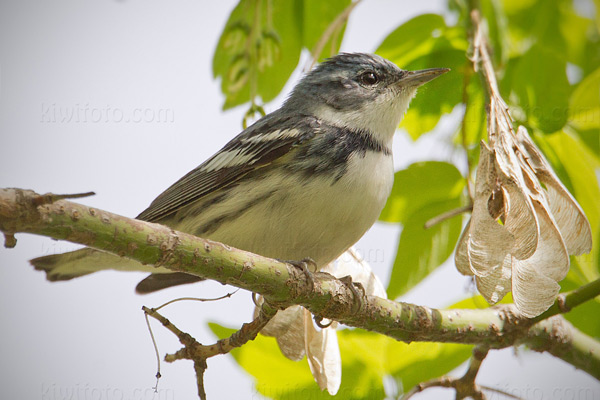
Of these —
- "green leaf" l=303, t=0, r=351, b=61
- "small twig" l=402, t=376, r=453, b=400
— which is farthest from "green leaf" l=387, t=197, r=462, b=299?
"green leaf" l=303, t=0, r=351, b=61

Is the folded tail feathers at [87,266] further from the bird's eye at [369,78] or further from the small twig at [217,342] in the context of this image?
the bird's eye at [369,78]

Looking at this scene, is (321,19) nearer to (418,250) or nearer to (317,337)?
(418,250)

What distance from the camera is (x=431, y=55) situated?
10.2 feet

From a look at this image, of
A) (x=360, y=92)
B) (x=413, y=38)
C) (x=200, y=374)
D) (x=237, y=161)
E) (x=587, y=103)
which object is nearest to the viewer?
(x=200, y=374)

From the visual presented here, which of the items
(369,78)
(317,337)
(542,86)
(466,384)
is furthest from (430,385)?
(369,78)

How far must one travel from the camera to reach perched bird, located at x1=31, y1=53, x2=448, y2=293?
2.77 meters

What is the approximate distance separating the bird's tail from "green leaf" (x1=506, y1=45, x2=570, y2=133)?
6.36 feet

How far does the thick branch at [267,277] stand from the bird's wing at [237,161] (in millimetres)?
901

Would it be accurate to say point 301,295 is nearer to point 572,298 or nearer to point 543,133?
point 572,298

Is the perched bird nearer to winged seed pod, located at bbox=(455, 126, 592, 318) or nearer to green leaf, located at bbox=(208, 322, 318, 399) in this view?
green leaf, located at bbox=(208, 322, 318, 399)

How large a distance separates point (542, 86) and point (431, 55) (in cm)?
62

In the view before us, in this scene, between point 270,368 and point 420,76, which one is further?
point 420,76

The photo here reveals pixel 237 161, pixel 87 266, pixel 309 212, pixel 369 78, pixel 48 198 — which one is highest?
pixel 369 78

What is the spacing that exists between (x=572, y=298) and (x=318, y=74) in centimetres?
198
